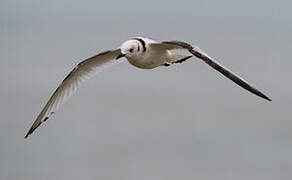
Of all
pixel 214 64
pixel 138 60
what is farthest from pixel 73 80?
pixel 214 64

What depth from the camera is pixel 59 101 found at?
1.86m

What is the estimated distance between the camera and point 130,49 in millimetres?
1568

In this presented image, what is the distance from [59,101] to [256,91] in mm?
648

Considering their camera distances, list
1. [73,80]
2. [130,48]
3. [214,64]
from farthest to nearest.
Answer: [73,80] → [130,48] → [214,64]

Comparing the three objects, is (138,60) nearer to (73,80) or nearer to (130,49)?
(130,49)

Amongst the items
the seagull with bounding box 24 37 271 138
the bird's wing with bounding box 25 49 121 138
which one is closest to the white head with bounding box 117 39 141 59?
the seagull with bounding box 24 37 271 138

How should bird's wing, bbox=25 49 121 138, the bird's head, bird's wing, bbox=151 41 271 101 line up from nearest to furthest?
bird's wing, bbox=151 41 271 101 → the bird's head → bird's wing, bbox=25 49 121 138

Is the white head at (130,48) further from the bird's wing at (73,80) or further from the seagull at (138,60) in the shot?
the bird's wing at (73,80)

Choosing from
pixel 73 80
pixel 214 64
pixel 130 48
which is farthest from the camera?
pixel 73 80

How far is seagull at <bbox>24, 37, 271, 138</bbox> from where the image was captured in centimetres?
144

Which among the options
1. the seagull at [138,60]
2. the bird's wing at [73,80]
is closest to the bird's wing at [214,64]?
the seagull at [138,60]

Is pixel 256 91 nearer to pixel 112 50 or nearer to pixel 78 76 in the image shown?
pixel 112 50

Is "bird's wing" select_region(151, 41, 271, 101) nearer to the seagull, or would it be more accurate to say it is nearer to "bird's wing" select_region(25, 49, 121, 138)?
the seagull

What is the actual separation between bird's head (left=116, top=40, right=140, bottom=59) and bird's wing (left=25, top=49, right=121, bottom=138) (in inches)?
8.9
